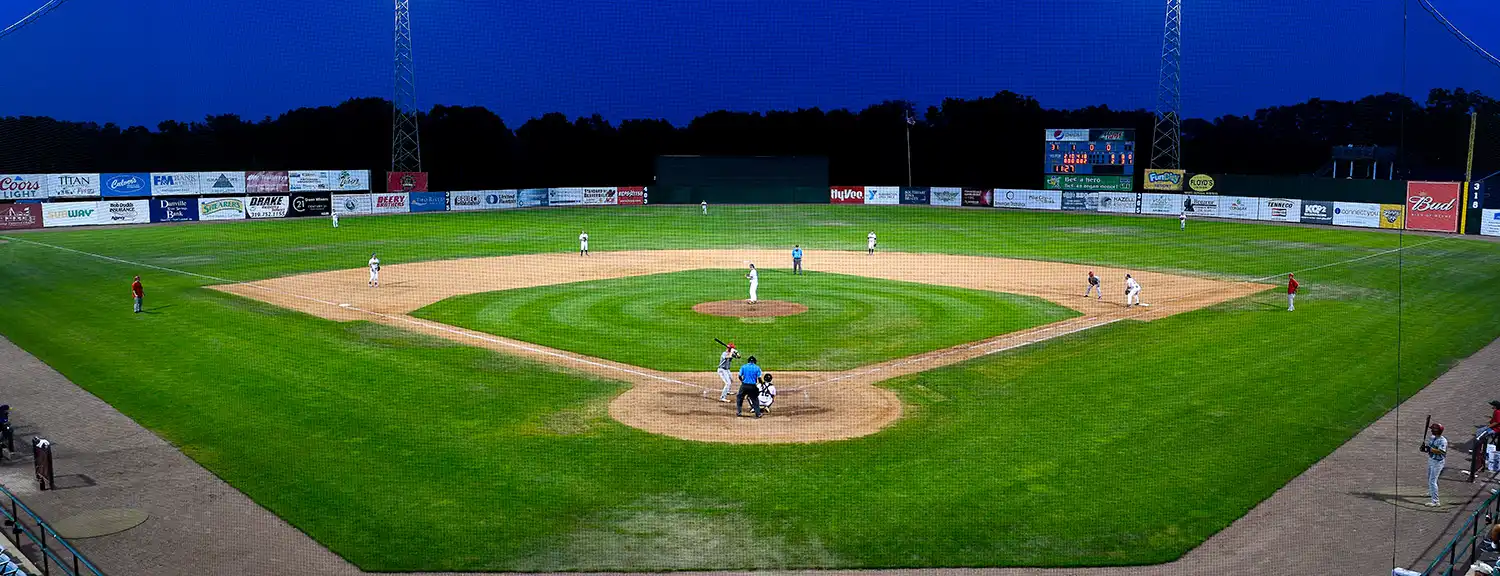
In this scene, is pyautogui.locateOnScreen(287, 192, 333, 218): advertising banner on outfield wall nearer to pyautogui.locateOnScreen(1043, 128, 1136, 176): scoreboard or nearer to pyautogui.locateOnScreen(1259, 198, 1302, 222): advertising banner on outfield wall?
pyautogui.locateOnScreen(1043, 128, 1136, 176): scoreboard

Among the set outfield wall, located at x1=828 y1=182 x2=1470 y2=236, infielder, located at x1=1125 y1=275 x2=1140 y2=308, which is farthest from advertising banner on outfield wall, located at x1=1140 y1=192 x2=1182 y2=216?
infielder, located at x1=1125 y1=275 x2=1140 y2=308

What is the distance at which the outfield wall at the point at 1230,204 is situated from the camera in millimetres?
54562

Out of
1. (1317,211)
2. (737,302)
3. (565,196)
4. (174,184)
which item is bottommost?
(737,302)

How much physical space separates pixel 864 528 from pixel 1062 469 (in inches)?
154

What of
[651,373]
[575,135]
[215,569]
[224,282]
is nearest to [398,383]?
[651,373]

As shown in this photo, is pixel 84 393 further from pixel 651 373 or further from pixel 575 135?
pixel 575 135

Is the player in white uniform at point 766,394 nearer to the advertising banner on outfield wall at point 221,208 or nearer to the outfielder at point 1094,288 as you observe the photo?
the outfielder at point 1094,288

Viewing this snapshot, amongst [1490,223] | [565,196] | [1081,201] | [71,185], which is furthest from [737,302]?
[565,196]

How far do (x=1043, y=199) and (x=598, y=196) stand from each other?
3319 centimetres

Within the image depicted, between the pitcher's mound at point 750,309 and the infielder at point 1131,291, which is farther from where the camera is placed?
the infielder at point 1131,291

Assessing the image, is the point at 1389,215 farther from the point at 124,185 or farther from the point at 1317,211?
the point at 124,185

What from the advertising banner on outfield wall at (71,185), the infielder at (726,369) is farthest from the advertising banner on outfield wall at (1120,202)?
the advertising banner on outfield wall at (71,185)

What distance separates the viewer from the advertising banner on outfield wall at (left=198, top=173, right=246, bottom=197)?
66688 millimetres

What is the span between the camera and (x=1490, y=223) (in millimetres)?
53562
